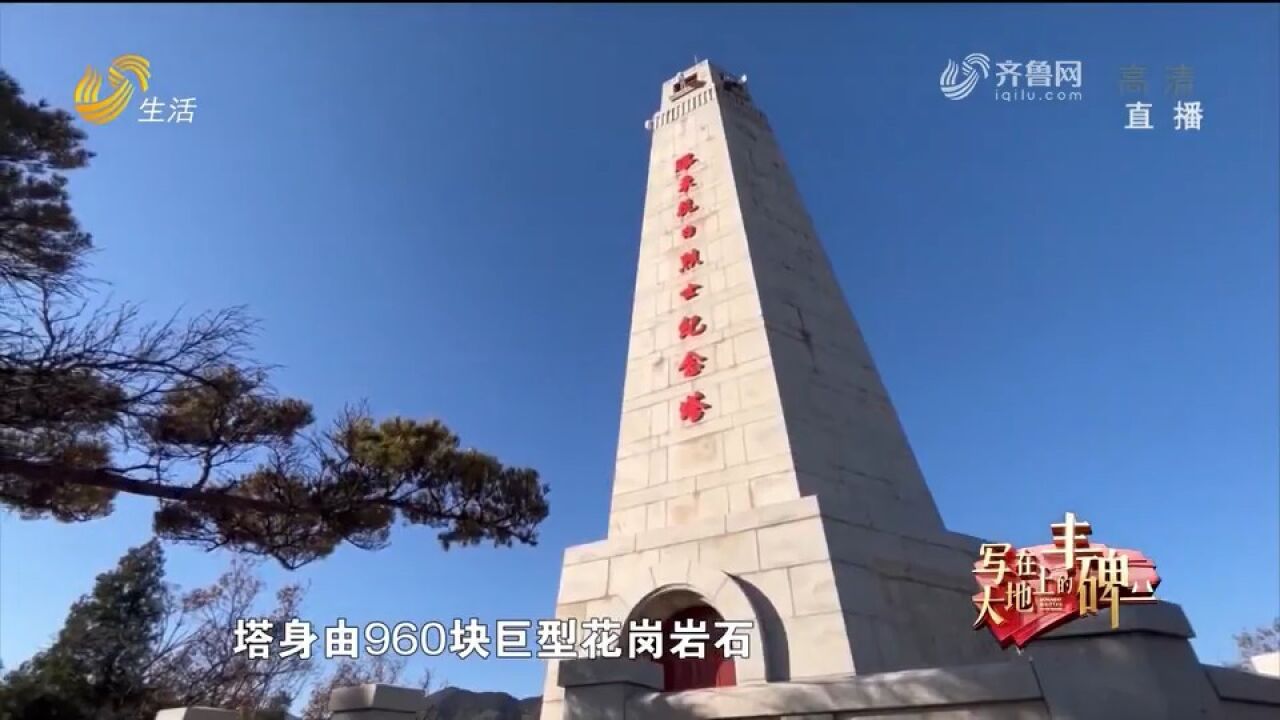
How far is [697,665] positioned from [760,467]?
1.83 metres

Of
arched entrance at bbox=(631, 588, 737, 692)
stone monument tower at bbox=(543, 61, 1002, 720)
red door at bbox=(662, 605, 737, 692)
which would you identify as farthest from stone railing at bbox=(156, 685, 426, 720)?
red door at bbox=(662, 605, 737, 692)

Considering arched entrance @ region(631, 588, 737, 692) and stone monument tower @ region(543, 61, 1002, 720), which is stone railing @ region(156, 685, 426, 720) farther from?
arched entrance @ region(631, 588, 737, 692)

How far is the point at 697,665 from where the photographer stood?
6.68m

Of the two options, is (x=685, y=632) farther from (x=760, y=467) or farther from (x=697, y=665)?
(x=760, y=467)

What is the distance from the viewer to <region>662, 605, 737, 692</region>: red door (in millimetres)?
6508

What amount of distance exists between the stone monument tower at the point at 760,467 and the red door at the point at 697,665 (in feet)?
0.39

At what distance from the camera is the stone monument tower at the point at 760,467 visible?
20.1 feet

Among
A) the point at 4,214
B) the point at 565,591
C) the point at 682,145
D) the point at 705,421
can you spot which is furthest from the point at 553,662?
the point at 682,145

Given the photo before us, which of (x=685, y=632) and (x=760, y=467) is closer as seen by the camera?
(x=685, y=632)

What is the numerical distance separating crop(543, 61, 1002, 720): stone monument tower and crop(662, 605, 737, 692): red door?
0.39 ft

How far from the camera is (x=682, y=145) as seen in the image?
1056 cm

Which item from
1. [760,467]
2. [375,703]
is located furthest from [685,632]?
[375,703]

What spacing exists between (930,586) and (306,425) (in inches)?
250

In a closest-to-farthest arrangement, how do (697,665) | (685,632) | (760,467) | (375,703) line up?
(375,703) < (685,632) < (697,665) < (760,467)
